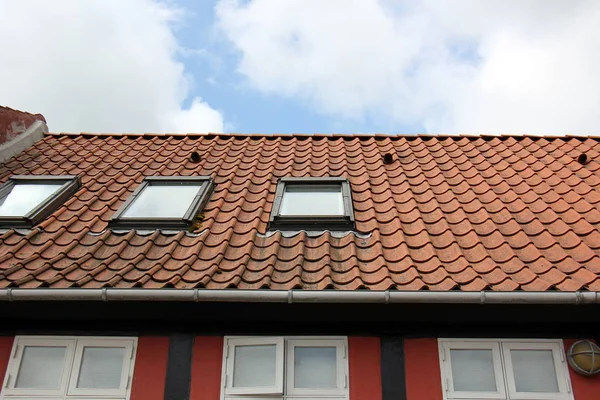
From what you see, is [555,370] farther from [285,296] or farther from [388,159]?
[388,159]

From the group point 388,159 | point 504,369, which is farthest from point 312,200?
point 504,369

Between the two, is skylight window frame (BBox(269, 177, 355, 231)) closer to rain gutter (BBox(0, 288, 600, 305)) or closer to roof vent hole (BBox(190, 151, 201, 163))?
rain gutter (BBox(0, 288, 600, 305))

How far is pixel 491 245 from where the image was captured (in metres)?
5.04

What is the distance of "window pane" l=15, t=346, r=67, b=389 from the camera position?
14.3 feet

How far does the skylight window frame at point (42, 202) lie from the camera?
5578 mm

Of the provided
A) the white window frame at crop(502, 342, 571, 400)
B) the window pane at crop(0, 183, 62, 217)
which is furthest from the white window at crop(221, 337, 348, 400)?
the window pane at crop(0, 183, 62, 217)

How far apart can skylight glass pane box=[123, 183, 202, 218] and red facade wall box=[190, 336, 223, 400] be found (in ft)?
5.46

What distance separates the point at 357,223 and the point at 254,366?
1.90 meters

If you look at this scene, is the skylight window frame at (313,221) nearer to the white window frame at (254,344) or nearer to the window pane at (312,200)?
the window pane at (312,200)

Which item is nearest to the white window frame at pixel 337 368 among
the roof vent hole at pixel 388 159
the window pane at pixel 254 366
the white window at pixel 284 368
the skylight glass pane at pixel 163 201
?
the white window at pixel 284 368

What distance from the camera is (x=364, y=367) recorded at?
427cm

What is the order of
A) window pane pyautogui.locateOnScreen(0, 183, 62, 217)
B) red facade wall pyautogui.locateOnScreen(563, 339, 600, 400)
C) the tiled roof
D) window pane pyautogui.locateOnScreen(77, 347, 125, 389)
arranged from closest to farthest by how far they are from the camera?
1. red facade wall pyautogui.locateOnScreen(563, 339, 600, 400)
2. window pane pyautogui.locateOnScreen(77, 347, 125, 389)
3. the tiled roof
4. window pane pyautogui.locateOnScreen(0, 183, 62, 217)

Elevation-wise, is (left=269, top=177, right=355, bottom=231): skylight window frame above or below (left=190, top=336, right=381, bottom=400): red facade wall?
above

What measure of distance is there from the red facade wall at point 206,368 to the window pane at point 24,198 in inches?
107
